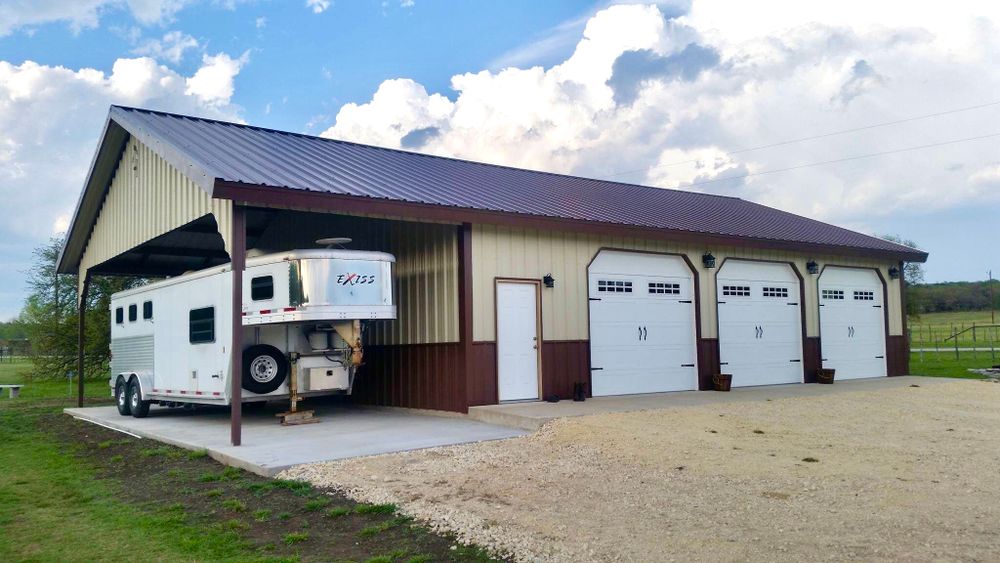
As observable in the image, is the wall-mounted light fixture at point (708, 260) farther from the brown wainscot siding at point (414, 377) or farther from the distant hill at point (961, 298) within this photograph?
the distant hill at point (961, 298)

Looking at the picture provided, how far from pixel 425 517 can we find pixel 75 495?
4064 millimetres

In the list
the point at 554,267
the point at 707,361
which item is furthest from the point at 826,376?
the point at 554,267

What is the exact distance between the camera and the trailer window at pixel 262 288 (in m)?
11.5

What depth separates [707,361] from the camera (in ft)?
51.6

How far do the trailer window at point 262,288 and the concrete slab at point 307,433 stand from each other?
6.34 feet

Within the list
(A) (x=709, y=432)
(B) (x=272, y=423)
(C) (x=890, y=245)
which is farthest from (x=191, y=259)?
(C) (x=890, y=245)

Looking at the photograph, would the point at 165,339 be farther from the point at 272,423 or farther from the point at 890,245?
the point at 890,245

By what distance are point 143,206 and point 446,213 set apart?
5.91 m

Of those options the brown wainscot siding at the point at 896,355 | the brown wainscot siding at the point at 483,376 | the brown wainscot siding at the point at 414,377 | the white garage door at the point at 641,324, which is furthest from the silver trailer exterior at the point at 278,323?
the brown wainscot siding at the point at 896,355

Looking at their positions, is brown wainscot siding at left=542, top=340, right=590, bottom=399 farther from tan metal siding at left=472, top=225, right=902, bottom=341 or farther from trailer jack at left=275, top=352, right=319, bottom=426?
trailer jack at left=275, top=352, right=319, bottom=426

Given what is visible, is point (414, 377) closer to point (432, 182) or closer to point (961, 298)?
point (432, 182)

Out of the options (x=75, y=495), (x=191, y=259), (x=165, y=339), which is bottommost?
(x=75, y=495)

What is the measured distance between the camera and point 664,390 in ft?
49.2

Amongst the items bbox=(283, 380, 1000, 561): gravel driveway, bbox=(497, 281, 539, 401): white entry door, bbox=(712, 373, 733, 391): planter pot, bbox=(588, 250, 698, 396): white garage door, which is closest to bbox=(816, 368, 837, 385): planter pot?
bbox=(712, 373, 733, 391): planter pot
